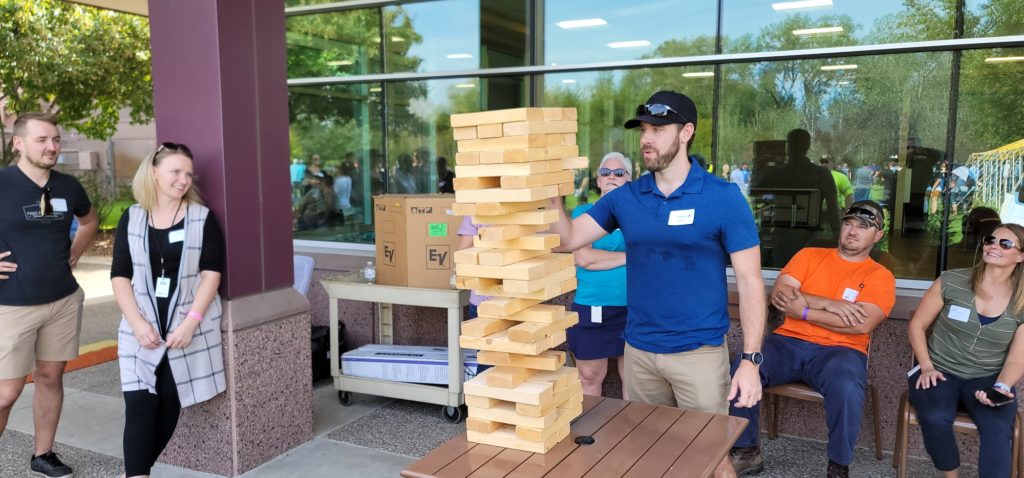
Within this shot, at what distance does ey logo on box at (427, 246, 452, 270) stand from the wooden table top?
2.10m

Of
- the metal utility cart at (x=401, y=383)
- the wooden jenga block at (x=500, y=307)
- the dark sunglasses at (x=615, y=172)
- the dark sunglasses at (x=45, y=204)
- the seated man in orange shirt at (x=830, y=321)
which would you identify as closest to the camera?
the wooden jenga block at (x=500, y=307)

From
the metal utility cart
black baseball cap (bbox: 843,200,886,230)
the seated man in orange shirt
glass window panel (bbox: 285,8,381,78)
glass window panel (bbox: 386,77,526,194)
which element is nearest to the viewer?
the seated man in orange shirt

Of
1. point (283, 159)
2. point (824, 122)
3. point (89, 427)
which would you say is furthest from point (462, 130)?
point (824, 122)

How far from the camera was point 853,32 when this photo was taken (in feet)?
17.0

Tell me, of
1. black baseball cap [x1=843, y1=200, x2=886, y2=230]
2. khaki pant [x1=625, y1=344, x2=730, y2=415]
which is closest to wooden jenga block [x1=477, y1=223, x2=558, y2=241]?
khaki pant [x1=625, y1=344, x2=730, y2=415]

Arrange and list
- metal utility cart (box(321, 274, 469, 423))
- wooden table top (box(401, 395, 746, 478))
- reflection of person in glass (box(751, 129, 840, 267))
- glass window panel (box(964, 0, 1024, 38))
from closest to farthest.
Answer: wooden table top (box(401, 395, 746, 478)), metal utility cart (box(321, 274, 469, 423)), glass window panel (box(964, 0, 1024, 38)), reflection of person in glass (box(751, 129, 840, 267))

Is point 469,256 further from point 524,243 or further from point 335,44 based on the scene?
point 335,44

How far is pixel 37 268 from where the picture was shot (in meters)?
3.29

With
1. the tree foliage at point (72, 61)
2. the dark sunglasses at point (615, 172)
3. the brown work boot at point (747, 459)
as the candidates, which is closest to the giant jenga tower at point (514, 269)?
the dark sunglasses at point (615, 172)

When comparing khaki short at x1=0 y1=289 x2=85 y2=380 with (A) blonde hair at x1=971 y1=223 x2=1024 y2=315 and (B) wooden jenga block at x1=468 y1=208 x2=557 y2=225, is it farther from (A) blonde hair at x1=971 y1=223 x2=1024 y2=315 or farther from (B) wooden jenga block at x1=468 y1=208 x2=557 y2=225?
(A) blonde hair at x1=971 y1=223 x2=1024 y2=315

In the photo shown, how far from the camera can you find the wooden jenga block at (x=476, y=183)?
2033 millimetres

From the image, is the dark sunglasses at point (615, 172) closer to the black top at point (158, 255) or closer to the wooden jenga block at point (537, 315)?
the wooden jenga block at point (537, 315)

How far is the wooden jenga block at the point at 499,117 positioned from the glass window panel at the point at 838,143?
3.72 m

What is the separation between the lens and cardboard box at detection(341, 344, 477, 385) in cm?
428
